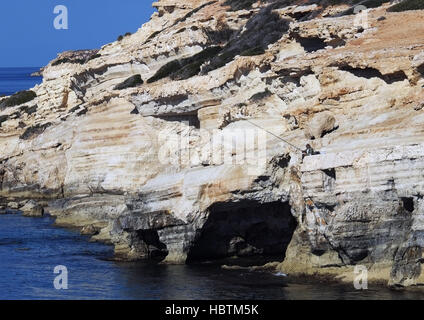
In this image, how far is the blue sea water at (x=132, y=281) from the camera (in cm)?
3356

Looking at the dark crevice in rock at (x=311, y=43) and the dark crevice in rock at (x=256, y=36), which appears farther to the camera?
the dark crevice in rock at (x=256, y=36)

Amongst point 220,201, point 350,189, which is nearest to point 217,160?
point 220,201

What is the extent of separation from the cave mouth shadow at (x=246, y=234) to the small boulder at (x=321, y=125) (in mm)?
3222

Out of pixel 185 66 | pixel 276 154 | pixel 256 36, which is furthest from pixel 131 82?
pixel 276 154

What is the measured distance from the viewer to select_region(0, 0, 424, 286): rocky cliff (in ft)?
111

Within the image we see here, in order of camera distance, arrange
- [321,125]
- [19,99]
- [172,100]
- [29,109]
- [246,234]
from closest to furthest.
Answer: [321,125] < [246,234] < [172,100] < [29,109] < [19,99]

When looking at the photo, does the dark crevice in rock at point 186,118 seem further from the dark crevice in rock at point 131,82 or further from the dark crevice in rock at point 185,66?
the dark crevice in rock at point 131,82

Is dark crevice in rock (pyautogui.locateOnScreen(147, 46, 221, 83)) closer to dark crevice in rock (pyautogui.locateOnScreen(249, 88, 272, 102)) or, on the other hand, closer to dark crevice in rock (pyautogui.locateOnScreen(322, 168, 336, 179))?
dark crevice in rock (pyautogui.locateOnScreen(249, 88, 272, 102))

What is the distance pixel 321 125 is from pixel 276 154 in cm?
206

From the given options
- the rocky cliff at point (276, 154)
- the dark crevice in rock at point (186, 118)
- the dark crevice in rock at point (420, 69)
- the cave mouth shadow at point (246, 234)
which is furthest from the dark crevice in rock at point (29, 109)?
the dark crevice in rock at point (420, 69)

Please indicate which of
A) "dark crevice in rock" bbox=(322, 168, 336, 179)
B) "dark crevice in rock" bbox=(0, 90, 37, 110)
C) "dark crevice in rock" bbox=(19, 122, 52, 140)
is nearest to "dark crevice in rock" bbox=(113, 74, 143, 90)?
"dark crevice in rock" bbox=(19, 122, 52, 140)

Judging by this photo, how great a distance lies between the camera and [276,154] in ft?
127

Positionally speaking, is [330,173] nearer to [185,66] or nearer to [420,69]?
[420,69]

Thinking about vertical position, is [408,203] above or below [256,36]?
below
